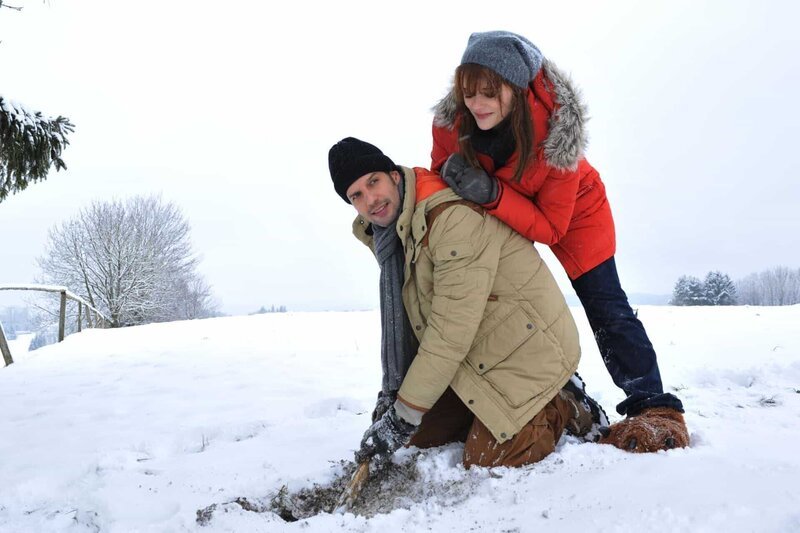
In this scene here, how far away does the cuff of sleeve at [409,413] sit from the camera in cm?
232

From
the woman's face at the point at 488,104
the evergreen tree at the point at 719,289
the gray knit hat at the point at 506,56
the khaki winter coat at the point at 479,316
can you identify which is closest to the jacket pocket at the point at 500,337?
the khaki winter coat at the point at 479,316

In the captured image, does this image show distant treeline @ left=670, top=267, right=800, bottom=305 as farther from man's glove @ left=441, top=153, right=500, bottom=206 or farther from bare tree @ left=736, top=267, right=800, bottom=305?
man's glove @ left=441, top=153, right=500, bottom=206

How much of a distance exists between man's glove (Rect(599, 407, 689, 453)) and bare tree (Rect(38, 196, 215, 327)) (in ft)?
87.7

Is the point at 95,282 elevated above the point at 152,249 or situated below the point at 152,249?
below

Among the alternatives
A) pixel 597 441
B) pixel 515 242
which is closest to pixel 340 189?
pixel 515 242

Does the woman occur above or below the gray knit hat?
below

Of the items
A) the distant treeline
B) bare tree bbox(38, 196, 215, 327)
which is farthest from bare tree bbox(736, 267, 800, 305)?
bare tree bbox(38, 196, 215, 327)

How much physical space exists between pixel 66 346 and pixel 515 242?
24.7 feet

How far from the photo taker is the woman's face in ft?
7.95

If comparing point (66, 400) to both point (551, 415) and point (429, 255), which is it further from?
point (551, 415)

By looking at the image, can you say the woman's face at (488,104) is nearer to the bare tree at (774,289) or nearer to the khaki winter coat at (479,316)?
the khaki winter coat at (479,316)

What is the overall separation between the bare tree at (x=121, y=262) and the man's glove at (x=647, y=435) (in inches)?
1052

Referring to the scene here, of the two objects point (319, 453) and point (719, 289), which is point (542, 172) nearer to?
point (319, 453)

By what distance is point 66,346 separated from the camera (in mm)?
7699
